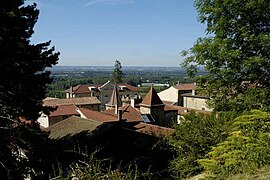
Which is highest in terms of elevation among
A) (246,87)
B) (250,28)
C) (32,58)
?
(250,28)

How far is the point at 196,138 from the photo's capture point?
13.0 meters

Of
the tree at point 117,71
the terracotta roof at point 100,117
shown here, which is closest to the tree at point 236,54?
the terracotta roof at point 100,117

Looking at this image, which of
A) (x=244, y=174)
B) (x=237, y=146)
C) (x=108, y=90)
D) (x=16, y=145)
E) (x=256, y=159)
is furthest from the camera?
(x=108, y=90)

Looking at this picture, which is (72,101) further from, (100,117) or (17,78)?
(17,78)

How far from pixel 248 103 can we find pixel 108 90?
71.7m

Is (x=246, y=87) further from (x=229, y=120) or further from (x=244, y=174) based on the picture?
(x=244, y=174)

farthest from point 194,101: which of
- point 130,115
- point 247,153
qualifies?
point 247,153

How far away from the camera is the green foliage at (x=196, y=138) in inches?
493

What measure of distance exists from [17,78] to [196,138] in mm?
9724

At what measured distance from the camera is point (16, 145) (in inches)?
625

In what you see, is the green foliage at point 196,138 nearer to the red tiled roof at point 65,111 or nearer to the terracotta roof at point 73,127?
the terracotta roof at point 73,127

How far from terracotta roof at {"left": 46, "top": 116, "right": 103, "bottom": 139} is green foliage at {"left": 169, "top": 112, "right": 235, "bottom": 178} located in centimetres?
829

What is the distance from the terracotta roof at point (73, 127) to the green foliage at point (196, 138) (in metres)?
8.29

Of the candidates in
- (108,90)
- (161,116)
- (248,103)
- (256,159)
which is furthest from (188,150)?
(108,90)
